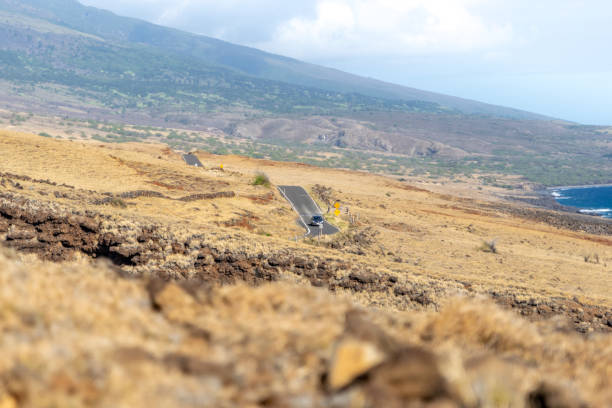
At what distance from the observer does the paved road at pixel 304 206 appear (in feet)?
121

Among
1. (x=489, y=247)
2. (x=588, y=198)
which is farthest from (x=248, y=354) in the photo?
(x=588, y=198)

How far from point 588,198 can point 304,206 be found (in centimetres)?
12196

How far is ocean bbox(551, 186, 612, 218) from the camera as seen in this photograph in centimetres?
11700

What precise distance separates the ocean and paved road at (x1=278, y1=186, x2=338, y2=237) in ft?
279

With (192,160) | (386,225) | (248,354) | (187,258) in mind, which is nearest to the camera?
(248,354)

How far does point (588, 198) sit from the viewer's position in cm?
13712

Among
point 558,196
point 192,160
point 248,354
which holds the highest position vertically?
point 248,354

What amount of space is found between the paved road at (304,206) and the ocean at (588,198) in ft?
279

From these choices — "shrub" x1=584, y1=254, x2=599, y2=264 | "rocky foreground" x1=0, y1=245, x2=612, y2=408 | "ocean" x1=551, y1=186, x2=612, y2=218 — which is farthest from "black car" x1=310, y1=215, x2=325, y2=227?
"ocean" x1=551, y1=186, x2=612, y2=218

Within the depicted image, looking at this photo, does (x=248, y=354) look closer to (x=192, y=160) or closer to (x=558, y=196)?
(x=192, y=160)

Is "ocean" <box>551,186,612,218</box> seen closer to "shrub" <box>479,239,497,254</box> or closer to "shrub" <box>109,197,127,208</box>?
"shrub" <box>479,239,497,254</box>

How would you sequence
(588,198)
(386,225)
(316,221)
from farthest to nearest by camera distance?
(588,198) < (386,225) < (316,221)

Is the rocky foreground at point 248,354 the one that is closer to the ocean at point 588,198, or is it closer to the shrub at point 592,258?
the shrub at point 592,258

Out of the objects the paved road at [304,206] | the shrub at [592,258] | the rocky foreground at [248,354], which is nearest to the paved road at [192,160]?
the paved road at [304,206]
